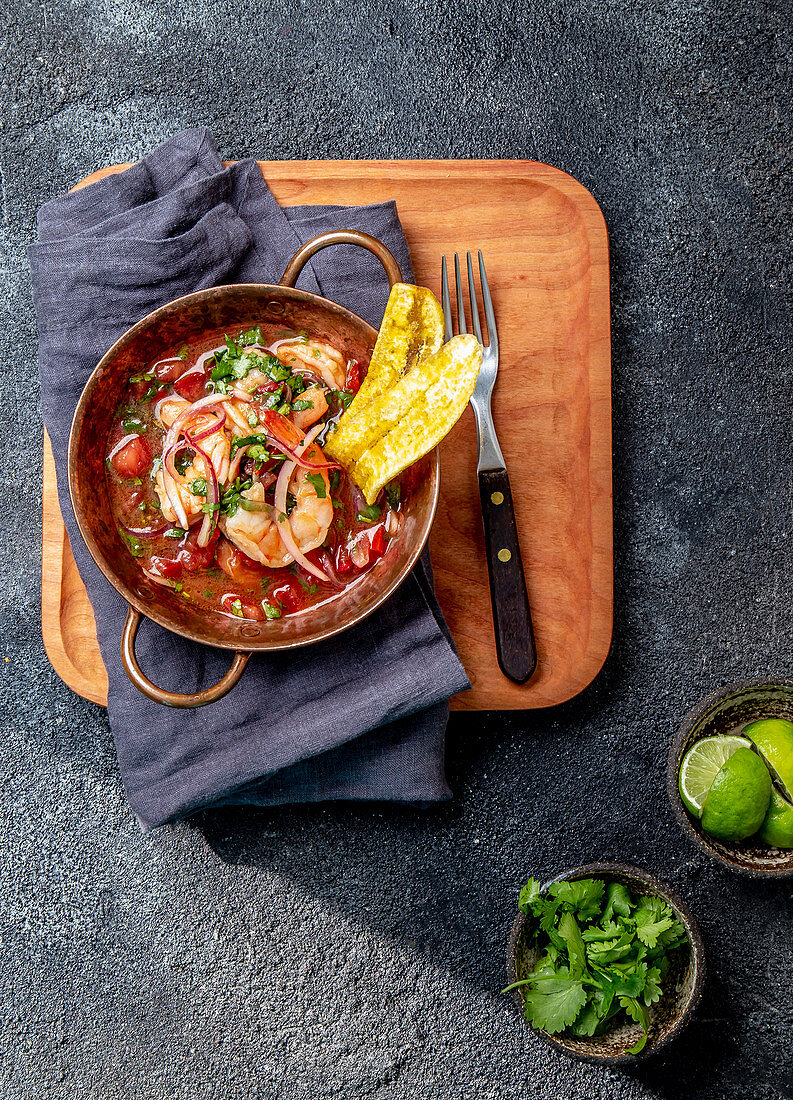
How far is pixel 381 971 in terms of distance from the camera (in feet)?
7.20

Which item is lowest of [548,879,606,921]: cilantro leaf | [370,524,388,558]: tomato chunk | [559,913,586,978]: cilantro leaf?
[559,913,586,978]: cilantro leaf

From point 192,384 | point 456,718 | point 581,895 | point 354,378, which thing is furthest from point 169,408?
point 581,895

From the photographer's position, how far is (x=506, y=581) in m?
1.90

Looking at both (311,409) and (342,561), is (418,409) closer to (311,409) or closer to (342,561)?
(311,409)

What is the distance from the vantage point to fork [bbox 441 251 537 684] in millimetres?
1879

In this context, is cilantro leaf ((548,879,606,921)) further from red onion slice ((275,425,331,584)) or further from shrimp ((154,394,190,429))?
shrimp ((154,394,190,429))

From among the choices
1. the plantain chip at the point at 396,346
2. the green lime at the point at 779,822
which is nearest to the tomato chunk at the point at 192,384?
the plantain chip at the point at 396,346

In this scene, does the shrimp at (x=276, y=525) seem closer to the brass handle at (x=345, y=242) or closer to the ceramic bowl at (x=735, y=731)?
the brass handle at (x=345, y=242)

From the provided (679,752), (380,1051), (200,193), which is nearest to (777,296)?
(679,752)

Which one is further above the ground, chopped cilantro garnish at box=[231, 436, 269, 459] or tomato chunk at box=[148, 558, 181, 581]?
chopped cilantro garnish at box=[231, 436, 269, 459]

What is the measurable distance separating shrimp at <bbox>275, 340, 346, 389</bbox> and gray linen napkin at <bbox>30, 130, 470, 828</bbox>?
15 cm

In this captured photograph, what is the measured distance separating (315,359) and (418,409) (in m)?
0.31

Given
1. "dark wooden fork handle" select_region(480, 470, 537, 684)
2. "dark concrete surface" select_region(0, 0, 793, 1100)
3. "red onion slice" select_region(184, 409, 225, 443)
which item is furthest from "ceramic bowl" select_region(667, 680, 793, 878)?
"red onion slice" select_region(184, 409, 225, 443)

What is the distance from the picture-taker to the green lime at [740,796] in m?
1.87
